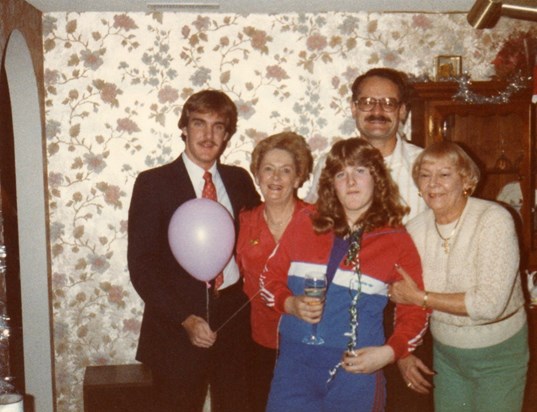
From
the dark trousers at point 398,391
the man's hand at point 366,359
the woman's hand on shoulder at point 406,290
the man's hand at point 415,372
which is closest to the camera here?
the man's hand at point 366,359

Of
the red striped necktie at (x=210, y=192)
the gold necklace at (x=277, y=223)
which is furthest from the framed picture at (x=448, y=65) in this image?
the red striped necktie at (x=210, y=192)

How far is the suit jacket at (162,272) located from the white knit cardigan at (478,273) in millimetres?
1021

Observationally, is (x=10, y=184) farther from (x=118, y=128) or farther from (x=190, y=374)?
(x=190, y=374)

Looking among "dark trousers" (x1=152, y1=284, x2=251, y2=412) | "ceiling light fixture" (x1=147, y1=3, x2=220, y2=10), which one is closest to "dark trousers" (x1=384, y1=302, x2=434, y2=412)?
"dark trousers" (x1=152, y1=284, x2=251, y2=412)

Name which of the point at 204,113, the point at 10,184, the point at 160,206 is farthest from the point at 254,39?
the point at 10,184

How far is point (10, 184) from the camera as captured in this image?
132 inches

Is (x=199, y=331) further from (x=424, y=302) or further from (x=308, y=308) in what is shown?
(x=424, y=302)

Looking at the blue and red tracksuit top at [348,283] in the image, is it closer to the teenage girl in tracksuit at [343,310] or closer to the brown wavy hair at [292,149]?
the teenage girl in tracksuit at [343,310]

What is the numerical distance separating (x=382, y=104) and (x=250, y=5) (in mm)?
1088

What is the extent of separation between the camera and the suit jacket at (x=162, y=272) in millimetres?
2428

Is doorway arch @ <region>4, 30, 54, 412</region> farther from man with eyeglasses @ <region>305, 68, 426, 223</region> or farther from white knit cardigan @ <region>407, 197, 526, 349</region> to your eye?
white knit cardigan @ <region>407, 197, 526, 349</region>

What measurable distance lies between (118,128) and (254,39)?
1029 millimetres

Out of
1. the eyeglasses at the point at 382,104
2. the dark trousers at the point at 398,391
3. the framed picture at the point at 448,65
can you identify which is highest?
the framed picture at the point at 448,65

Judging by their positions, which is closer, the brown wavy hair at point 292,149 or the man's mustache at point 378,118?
the brown wavy hair at point 292,149
